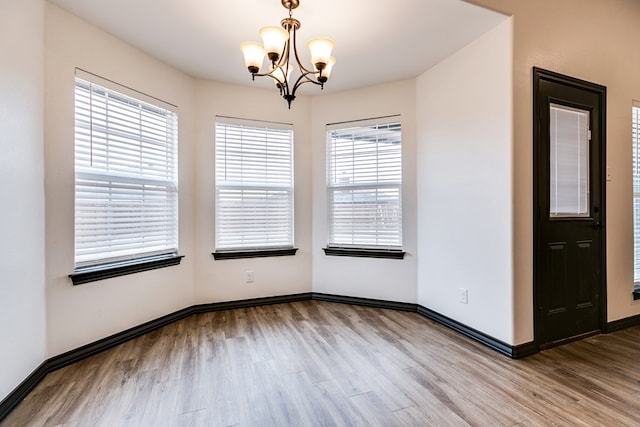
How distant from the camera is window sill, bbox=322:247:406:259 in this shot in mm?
3446

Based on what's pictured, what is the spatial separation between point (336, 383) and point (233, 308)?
1870 millimetres

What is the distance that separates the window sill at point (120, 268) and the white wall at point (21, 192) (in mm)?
255

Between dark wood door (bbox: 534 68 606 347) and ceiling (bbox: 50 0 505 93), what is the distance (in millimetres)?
853

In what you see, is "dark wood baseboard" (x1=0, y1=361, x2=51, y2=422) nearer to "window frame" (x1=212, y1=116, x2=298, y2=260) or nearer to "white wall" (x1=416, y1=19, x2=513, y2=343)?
"window frame" (x1=212, y1=116, x2=298, y2=260)

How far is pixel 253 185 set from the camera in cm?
357

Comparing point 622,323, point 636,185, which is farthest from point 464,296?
point 636,185

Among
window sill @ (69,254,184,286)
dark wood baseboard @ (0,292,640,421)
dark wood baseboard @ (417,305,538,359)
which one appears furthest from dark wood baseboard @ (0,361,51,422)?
dark wood baseboard @ (417,305,538,359)

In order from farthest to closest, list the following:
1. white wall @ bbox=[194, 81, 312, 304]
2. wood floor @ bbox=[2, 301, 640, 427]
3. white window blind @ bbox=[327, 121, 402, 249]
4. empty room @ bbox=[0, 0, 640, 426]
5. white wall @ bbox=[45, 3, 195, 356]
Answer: white window blind @ bbox=[327, 121, 402, 249] → white wall @ bbox=[194, 81, 312, 304] → white wall @ bbox=[45, 3, 195, 356] → empty room @ bbox=[0, 0, 640, 426] → wood floor @ bbox=[2, 301, 640, 427]

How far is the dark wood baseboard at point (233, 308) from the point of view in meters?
1.92

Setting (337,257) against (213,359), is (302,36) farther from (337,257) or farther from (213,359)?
(213,359)

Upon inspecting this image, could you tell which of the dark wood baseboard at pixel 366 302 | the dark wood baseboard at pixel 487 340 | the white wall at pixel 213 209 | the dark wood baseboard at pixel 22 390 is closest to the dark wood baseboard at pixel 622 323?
the dark wood baseboard at pixel 487 340

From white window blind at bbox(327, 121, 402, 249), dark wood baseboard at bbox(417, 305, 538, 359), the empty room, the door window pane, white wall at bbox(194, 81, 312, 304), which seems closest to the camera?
the empty room

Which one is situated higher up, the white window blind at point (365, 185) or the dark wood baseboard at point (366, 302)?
the white window blind at point (365, 185)

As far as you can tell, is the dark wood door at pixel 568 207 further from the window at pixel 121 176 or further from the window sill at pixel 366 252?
the window at pixel 121 176
